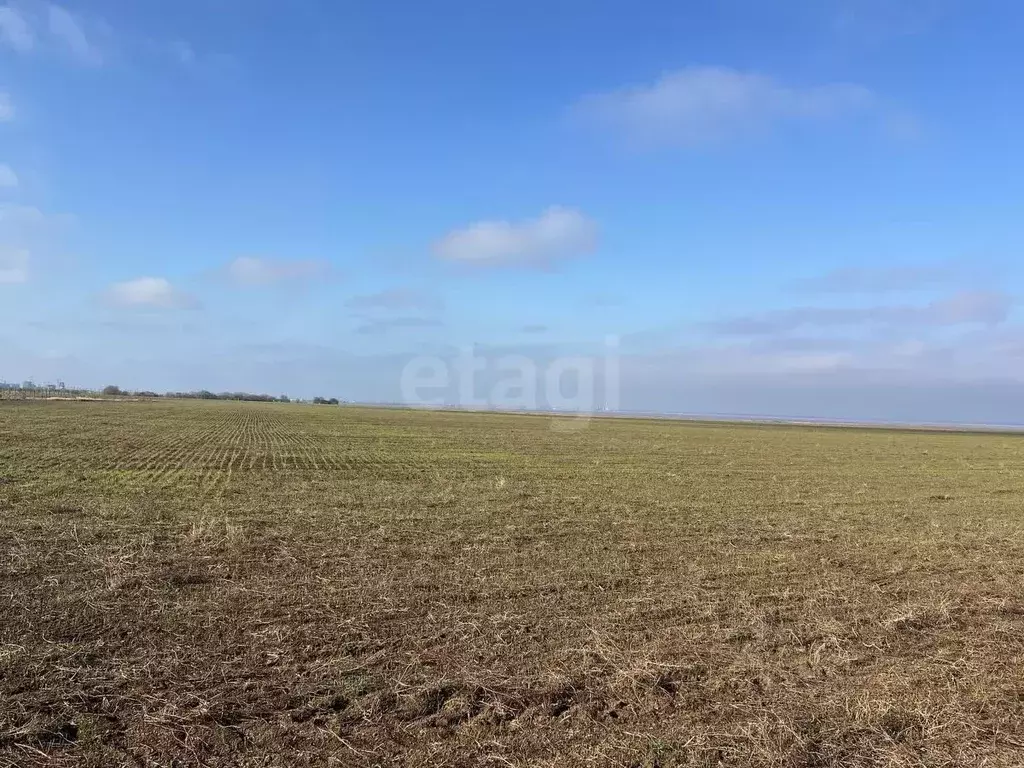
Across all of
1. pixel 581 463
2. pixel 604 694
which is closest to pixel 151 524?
pixel 604 694

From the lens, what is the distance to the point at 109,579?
8016mm

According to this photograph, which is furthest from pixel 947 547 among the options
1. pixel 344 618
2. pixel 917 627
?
pixel 344 618

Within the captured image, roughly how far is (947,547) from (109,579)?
43.2 ft

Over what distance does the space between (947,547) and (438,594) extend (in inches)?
369

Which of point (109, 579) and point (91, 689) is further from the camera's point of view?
point (109, 579)

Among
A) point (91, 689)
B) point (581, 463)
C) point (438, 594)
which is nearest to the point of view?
point (91, 689)

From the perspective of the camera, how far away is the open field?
14.7 feet

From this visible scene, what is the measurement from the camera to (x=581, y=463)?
26.7 metres

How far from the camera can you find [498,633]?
6.55 meters

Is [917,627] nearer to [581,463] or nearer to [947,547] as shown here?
[947,547]

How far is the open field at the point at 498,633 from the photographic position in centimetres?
449

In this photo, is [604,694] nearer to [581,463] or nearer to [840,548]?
[840,548]

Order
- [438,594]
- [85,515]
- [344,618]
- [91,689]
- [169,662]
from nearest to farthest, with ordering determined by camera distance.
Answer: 1. [91,689]
2. [169,662]
3. [344,618]
4. [438,594]
5. [85,515]

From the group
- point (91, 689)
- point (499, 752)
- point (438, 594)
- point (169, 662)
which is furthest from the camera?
point (438, 594)
